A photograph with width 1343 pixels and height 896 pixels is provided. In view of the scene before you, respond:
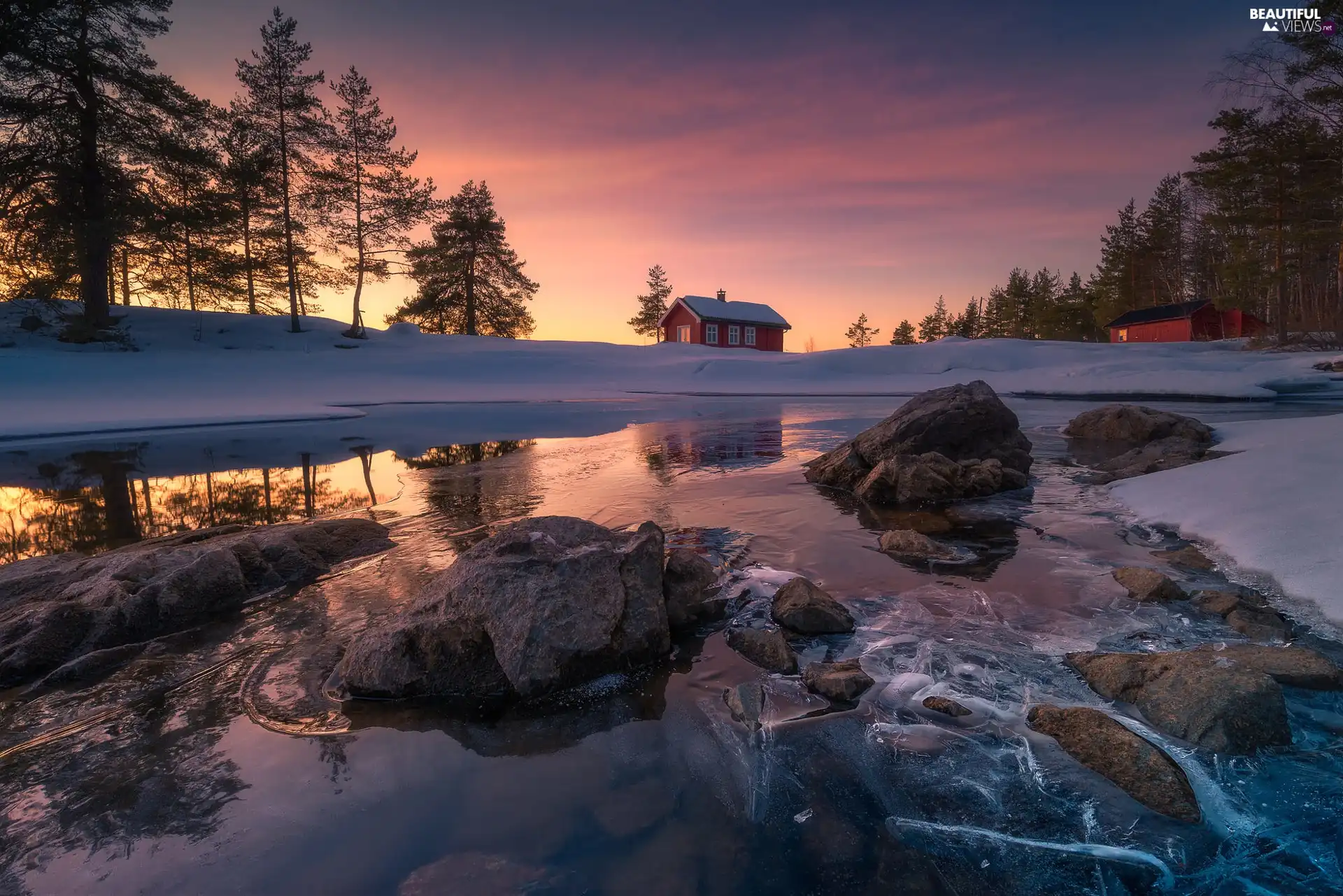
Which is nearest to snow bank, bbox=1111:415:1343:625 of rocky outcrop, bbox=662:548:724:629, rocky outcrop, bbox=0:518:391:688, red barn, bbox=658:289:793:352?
rocky outcrop, bbox=662:548:724:629

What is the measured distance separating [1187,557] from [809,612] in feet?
11.9

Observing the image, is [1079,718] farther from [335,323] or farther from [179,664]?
[335,323]

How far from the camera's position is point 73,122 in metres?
22.2

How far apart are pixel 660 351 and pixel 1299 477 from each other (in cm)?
3281

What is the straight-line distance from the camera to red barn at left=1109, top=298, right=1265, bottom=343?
1687 inches

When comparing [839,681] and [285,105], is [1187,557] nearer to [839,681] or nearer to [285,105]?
[839,681]

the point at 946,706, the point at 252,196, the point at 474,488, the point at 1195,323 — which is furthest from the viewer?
the point at 1195,323

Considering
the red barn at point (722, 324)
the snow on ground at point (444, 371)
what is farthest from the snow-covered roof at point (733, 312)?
the snow on ground at point (444, 371)

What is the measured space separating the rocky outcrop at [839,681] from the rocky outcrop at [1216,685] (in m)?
1.31

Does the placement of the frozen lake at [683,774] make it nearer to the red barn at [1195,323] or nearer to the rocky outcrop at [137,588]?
the rocky outcrop at [137,588]

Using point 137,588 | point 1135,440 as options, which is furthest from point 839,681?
point 1135,440

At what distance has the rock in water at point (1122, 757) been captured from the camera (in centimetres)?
254

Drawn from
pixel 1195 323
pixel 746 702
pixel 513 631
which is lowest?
pixel 746 702

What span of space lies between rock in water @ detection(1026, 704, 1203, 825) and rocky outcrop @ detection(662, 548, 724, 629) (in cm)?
217
